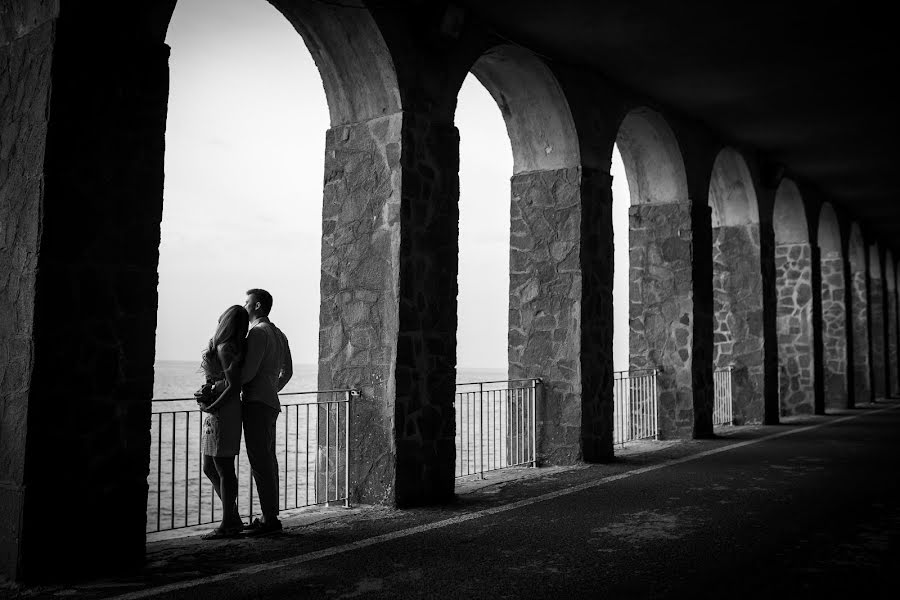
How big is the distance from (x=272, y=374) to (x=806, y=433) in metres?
8.94

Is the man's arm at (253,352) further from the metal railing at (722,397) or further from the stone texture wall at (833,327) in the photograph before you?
the stone texture wall at (833,327)

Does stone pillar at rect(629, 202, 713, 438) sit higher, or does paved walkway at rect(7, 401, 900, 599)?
stone pillar at rect(629, 202, 713, 438)

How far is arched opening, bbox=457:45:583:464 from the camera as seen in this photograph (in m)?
8.50

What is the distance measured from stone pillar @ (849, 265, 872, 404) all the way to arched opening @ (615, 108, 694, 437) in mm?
9542

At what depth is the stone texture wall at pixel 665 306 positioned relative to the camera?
10773 mm

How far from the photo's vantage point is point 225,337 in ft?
16.4

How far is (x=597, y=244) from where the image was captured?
8883mm

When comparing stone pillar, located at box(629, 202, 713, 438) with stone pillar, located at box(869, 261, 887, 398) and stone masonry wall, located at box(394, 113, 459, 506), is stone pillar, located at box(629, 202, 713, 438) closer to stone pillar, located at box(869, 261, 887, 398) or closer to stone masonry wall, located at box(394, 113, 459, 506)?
stone masonry wall, located at box(394, 113, 459, 506)

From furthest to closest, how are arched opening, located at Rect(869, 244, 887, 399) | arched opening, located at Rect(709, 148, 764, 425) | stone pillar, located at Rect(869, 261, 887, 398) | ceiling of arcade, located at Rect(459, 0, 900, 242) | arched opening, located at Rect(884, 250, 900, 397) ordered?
arched opening, located at Rect(884, 250, 900, 397) < stone pillar, located at Rect(869, 261, 887, 398) < arched opening, located at Rect(869, 244, 887, 399) < arched opening, located at Rect(709, 148, 764, 425) < ceiling of arcade, located at Rect(459, 0, 900, 242)

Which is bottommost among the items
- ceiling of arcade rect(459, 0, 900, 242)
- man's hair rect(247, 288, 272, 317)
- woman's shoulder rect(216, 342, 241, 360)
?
woman's shoulder rect(216, 342, 241, 360)

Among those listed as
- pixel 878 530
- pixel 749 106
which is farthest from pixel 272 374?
pixel 749 106

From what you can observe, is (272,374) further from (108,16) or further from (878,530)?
(878,530)

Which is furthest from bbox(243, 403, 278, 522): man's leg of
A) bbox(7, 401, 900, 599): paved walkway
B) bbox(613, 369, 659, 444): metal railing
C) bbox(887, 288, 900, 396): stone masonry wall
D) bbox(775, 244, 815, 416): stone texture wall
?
bbox(887, 288, 900, 396): stone masonry wall

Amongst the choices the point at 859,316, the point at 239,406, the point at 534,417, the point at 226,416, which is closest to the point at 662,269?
the point at 534,417
